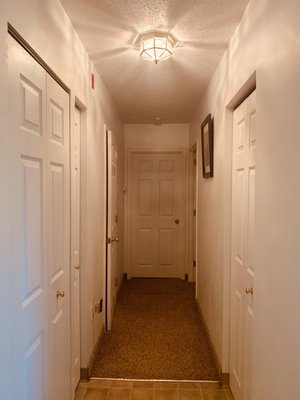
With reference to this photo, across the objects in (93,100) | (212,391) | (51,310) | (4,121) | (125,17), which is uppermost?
(125,17)

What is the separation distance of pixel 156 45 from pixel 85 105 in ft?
2.08

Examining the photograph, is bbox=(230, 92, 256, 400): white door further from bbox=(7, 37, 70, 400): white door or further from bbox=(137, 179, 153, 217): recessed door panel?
bbox=(137, 179, 153, 217): recessed door panel

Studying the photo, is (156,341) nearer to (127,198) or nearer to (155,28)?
(127,198)

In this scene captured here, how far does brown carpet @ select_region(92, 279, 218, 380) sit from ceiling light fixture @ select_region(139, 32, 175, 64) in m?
2.33

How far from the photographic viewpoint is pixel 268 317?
1.36 meters

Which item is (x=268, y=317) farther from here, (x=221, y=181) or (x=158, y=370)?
(x=158, y=370)

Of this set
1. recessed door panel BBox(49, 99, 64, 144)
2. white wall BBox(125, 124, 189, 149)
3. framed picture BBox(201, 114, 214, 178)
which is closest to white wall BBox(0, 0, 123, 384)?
recessed door panel BBox(49, 99, 64, 144)

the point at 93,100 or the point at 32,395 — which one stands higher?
the point at 93,100

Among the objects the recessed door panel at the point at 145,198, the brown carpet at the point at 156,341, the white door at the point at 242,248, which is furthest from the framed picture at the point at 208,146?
the recessed door panel at the point at 145,198

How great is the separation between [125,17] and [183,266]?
385 centimetres

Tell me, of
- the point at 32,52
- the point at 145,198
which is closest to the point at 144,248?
the point at 145,198

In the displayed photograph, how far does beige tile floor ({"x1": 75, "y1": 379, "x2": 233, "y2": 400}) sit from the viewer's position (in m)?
2.20

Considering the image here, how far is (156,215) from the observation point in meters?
5.00

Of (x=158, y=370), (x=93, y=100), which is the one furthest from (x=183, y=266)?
(x=93, y=100)
